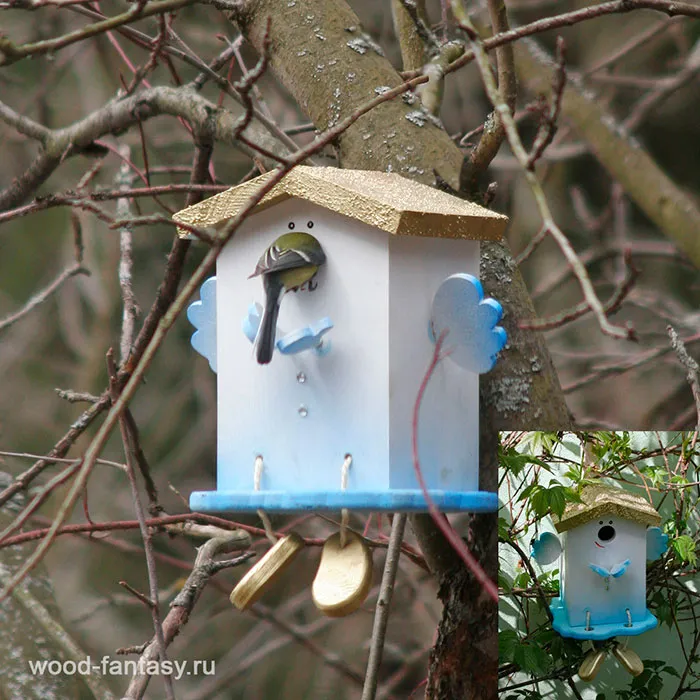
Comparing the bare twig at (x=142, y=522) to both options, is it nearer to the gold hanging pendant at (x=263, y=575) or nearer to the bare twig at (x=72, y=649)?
the gold hanging pendant at (x=263, y=575)

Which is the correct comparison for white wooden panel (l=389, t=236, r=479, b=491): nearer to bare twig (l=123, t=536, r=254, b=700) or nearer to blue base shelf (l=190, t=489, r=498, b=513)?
blue base shelf (l=190, t=489, r=498, b=513)

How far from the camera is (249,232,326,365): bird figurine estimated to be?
1321 millimetres

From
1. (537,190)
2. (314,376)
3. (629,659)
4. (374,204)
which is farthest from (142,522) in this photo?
(629,659)

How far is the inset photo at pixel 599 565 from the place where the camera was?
1452mm

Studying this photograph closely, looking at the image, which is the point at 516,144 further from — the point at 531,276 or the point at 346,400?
the point at 531,276

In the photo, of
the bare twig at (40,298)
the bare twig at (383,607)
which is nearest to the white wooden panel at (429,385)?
the bare twig at (383,607)

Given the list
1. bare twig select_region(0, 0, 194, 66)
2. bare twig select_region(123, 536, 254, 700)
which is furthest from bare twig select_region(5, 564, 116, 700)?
bare twig select_region(0, 0, 194, 66)

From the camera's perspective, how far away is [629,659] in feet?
4.74

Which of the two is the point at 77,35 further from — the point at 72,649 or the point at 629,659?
the point at 72,649

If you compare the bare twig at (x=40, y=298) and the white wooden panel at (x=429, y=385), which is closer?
the white wooden panel at (x=429, y=385)

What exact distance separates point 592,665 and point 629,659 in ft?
0.14

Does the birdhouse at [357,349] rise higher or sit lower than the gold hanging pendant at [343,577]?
higher

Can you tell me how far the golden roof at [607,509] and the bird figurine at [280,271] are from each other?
437 millimetres

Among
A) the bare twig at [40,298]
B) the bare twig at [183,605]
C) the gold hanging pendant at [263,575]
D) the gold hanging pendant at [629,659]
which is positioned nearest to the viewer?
the gold hanging pendant at [263,575]
